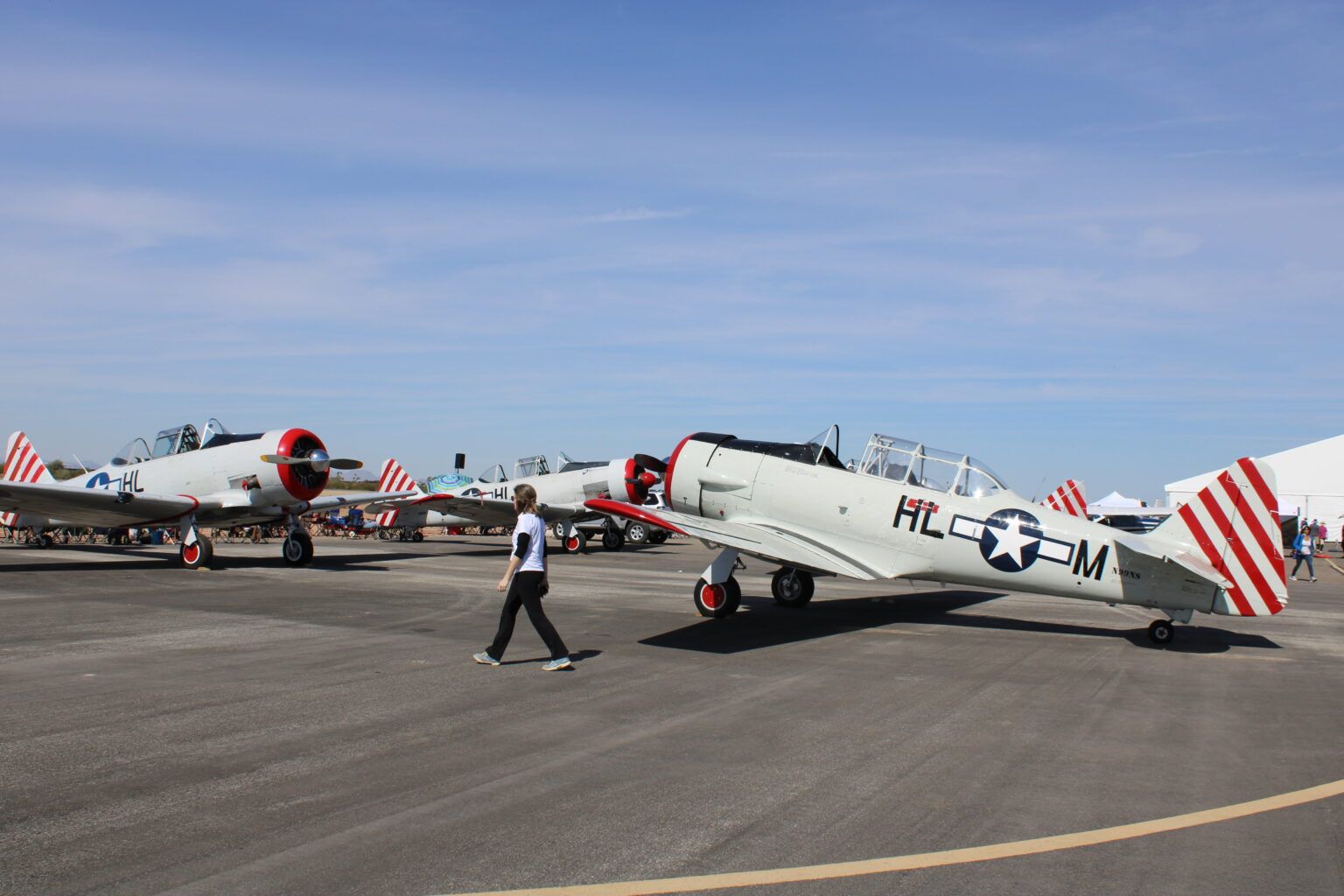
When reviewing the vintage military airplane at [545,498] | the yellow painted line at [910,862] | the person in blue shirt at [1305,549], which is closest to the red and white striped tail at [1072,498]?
the person in blue shirt at [1305,549]

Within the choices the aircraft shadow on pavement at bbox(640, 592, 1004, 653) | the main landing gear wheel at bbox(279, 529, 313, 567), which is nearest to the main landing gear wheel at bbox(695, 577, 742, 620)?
the aircraft shadow on pavement at bbox(640, 592, 1004, 653)

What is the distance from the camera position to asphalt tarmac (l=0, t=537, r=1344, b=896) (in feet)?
14.1

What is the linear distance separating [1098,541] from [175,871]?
34.1 feet

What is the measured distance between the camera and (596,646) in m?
10.6

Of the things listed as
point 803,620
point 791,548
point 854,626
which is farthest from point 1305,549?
point 791,548

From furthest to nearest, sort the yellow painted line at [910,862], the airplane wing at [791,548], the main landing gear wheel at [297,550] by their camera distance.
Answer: the main landing gear wheel at [297,550], the airplane wing at [791,548], the yellow painted line at [910,862]

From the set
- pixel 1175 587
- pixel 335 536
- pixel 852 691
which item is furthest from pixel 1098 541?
pixel 335 536

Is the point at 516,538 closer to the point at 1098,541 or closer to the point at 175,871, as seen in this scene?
the point at 175,871

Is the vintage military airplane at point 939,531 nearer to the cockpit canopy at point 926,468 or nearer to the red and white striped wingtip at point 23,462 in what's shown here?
the cockpit canopy at point 926,468

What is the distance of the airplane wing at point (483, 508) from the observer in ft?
91.8

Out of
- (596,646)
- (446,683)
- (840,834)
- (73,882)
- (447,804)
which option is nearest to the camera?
(73,882)

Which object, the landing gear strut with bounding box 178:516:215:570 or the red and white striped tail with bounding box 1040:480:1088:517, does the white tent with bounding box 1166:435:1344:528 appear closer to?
the red and white striped tail with bounding box 1040:480:1088:517

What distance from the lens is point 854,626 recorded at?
13.1 metres

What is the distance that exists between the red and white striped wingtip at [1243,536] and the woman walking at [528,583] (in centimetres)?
764
